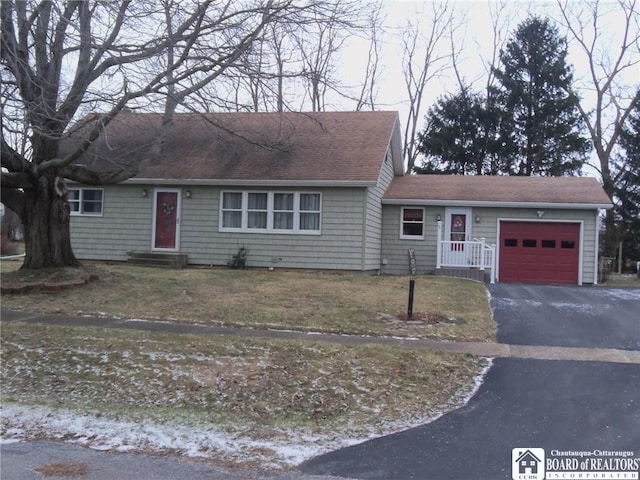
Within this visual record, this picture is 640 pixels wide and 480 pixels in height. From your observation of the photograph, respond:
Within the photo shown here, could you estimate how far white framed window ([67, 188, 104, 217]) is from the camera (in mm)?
19188

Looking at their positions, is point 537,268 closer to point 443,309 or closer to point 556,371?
point 443,309

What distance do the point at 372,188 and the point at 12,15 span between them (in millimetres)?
10319

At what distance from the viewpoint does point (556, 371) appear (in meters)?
7.34

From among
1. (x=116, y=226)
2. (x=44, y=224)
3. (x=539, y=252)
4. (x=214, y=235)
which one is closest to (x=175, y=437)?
(x=44, y=224)

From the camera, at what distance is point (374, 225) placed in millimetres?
18266

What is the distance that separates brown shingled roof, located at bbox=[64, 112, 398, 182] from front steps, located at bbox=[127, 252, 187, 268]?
2.46 meters

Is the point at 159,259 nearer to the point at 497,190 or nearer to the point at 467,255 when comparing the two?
the point at 467,255

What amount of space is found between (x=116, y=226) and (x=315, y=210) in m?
6.79

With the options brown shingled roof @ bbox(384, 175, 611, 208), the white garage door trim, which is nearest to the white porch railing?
the white garage door trim

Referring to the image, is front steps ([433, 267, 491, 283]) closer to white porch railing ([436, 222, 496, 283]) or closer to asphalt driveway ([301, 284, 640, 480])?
white porch railing ([436, 222, 496, 283])

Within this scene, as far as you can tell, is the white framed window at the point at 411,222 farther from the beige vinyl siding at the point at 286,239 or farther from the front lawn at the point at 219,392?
the front lawn at the point at 219,392

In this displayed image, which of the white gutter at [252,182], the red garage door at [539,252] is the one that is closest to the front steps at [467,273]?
the red garage door at [539,252]

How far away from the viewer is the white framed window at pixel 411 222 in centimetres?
1936

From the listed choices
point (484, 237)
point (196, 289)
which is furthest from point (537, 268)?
point (196, 289)
